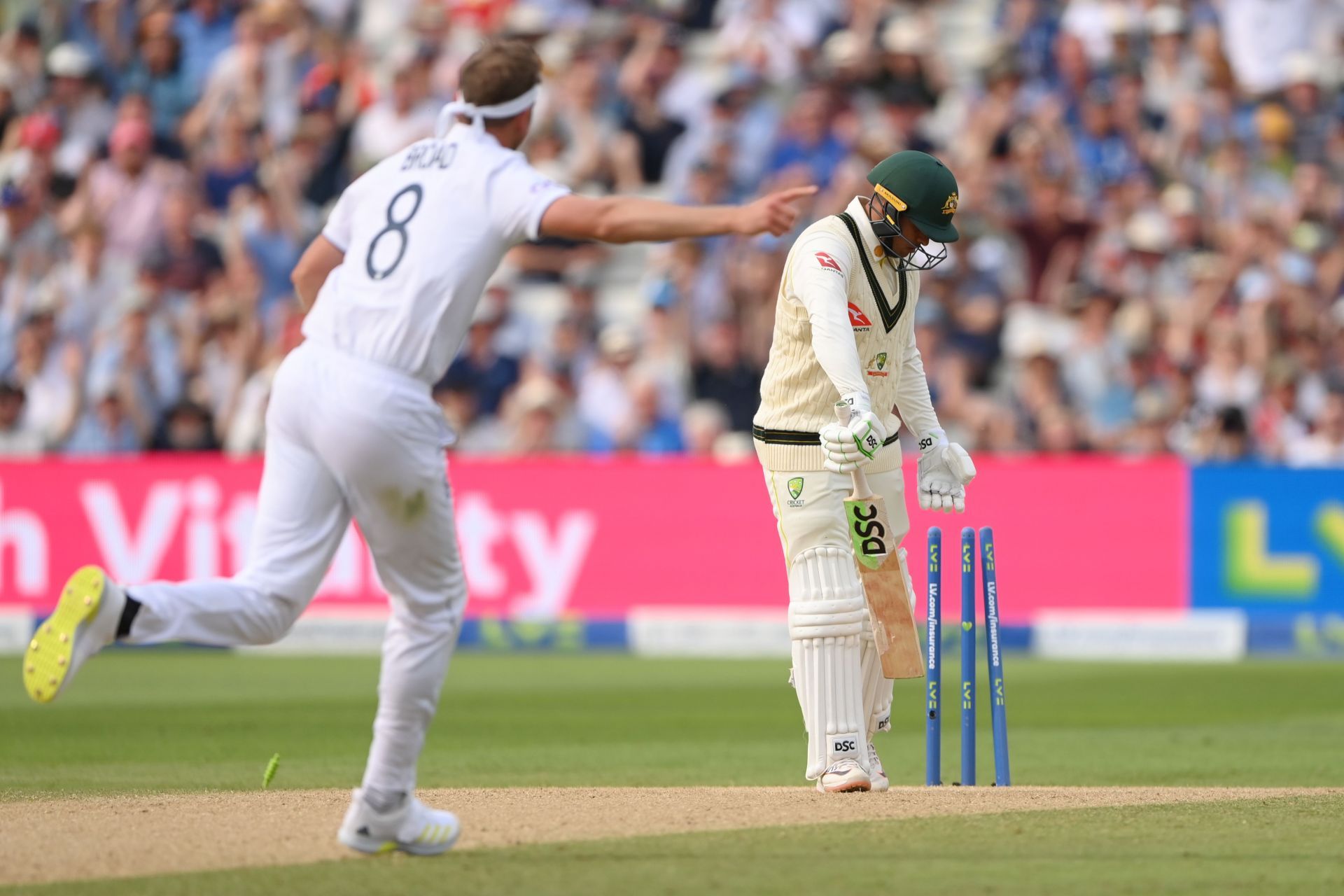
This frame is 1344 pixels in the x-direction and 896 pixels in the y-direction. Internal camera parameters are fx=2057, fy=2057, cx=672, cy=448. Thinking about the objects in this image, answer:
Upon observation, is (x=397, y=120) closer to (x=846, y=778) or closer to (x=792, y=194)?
(x=846, y=778)

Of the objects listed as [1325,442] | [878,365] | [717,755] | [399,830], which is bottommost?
[717,755]

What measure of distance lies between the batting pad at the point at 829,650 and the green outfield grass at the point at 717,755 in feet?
2.51

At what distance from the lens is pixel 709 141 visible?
17.0 m

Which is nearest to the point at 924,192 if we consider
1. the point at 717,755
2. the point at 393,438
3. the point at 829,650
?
the point at 829,650

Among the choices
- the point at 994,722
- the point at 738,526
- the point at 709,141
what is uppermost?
the point at 709,141

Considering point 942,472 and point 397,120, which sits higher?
point 397,120

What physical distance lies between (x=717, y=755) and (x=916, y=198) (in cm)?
353

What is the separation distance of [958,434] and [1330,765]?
6.30 m

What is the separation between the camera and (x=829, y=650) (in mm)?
7035

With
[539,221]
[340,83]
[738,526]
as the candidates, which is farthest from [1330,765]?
[340,83]

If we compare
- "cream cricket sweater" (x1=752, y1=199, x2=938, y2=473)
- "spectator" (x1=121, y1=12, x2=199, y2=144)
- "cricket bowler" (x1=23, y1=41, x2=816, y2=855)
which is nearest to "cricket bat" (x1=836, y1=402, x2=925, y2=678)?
"cream cricket sweater" (x1=752, y1=199, x2=938, y2=473)

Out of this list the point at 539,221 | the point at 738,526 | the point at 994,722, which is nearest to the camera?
the point at 539,221

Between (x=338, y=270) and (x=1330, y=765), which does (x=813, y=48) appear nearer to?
(x=1330, y=765)

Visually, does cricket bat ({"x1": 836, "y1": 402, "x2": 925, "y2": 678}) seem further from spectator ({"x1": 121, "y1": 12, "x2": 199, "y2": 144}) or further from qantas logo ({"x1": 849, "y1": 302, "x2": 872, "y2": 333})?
spectator ({"x1": 121, "y1": 12, "x2": 199, "y2": 144})
